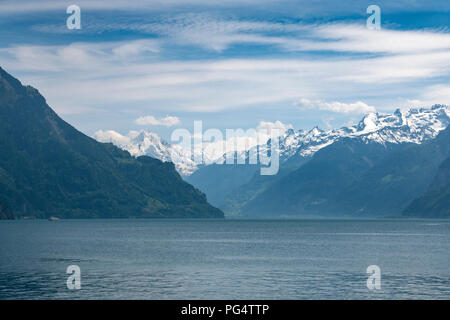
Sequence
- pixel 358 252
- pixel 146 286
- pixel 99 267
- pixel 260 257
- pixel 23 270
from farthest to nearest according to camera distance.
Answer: pixel 358 252 → pixel 260 257 → pixel 99 267 → pixel 23 270 → pixel 146 286

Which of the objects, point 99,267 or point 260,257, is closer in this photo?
point 99,267

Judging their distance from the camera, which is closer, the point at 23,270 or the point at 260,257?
the point at 23,270

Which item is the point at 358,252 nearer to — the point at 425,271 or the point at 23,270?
the point at 425,271

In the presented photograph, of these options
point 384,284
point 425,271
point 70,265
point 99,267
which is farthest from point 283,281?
point 70,265

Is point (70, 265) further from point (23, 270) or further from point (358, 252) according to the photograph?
point (358, 252)

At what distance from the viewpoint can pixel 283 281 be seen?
107 m

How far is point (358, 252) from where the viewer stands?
17988 cm

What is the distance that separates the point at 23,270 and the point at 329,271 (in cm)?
5919

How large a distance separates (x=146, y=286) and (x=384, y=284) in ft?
125
